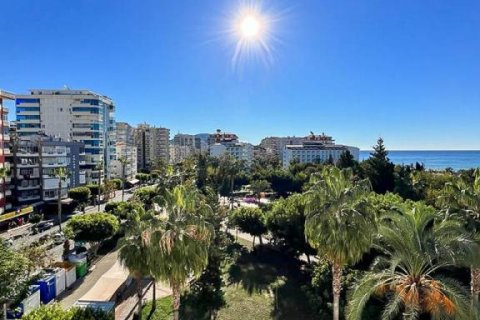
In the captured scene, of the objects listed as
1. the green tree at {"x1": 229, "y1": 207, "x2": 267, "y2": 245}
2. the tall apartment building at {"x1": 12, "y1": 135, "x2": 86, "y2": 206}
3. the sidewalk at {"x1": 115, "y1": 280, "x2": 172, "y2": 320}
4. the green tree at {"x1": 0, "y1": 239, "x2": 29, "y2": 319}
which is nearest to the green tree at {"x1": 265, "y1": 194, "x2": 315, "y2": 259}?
the green tree at {"x1": 229, "y1": 207, "x2": 267, "y2": 245}

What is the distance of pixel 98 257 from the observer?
40656 millimetres

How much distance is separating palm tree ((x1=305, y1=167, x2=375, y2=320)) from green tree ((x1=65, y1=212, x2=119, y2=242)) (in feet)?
93.2

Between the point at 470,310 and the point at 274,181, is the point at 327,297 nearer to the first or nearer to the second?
the point at 470,310

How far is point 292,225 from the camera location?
117 feet

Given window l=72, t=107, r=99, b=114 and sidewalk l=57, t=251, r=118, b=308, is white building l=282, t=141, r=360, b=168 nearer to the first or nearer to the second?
window l=72, t=107, r=99, b=114

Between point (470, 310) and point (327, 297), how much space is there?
1153 centimetres

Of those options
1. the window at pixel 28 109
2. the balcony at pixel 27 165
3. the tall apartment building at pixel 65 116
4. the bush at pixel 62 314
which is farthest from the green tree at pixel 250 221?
the window at pixel 28 109

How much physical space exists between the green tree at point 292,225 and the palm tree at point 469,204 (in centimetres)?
1425

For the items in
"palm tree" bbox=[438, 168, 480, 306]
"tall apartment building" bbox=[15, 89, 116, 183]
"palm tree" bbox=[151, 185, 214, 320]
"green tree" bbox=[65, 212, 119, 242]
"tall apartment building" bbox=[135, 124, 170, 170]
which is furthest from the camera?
"tall apartment building" bbox=[135, 124, 170, 170]

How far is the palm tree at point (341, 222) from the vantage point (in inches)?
678

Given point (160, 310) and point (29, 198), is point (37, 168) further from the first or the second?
point (160, 310)

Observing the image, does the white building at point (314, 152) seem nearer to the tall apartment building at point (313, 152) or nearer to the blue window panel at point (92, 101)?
the tall apartment building at point (313, 152)

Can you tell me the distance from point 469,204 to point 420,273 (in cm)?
726

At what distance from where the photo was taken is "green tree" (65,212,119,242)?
38656 mm
